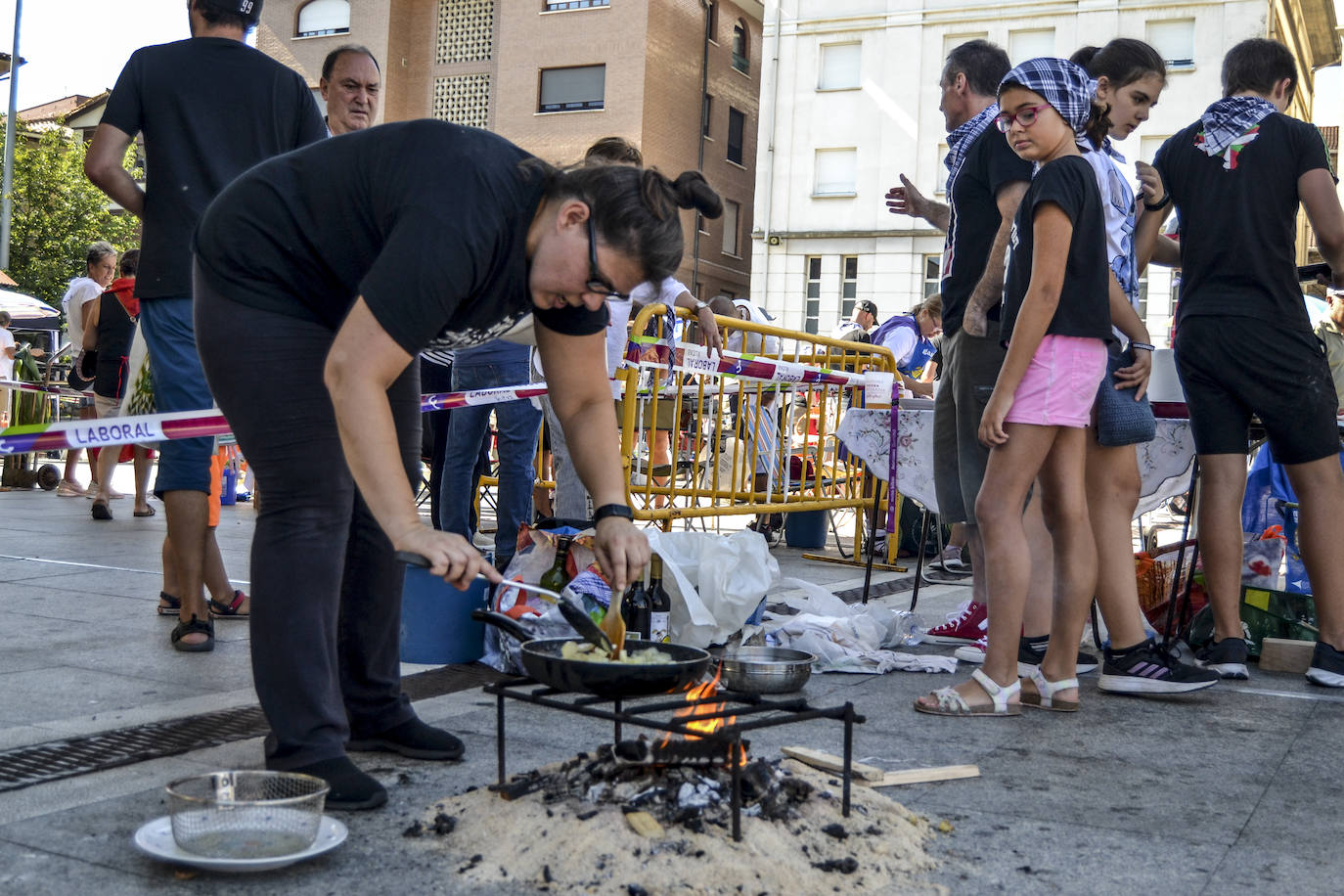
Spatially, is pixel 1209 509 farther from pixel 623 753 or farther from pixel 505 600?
pixel 623 753

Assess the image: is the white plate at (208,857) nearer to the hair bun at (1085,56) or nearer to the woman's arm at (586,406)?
the woman's arm at (586,406)

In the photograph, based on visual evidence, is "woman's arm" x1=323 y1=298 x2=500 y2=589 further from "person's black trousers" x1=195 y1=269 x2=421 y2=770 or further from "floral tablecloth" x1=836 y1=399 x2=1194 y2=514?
"floral tablecloth" x1=836 y1=399 x2=1194 y2=514

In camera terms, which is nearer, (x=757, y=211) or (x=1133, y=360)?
(x=1133, y=360)

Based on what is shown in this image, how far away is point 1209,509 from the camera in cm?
475

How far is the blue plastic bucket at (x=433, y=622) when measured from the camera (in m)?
4.46

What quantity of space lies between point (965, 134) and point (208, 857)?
389cm

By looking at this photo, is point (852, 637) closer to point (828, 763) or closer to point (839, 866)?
point (828, 763)

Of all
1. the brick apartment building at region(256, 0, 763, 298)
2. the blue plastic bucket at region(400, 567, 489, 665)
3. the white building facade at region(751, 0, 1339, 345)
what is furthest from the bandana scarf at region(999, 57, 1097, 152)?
the brick apartment building at region(256, 0, 763, 298)

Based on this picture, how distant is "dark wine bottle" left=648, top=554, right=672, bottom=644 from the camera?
4.54m

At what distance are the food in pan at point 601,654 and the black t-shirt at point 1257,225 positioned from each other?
300 cm

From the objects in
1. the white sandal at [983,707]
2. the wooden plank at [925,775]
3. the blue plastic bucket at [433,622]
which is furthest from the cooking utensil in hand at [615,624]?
the blue plastic bucket at [433,622]

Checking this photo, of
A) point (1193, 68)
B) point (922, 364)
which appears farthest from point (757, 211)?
point (922, 364)

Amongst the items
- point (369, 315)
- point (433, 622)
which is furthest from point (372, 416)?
point (433, 622)

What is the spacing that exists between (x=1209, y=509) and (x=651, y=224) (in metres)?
3.06
